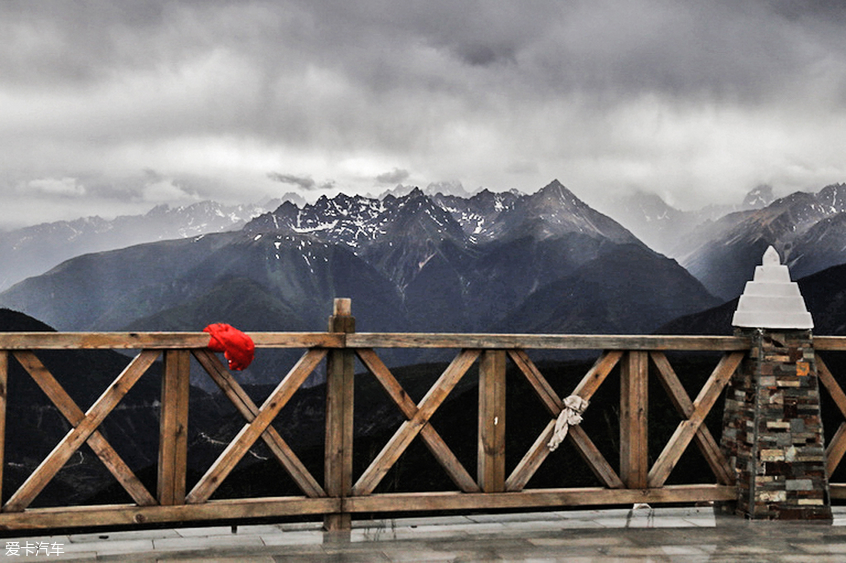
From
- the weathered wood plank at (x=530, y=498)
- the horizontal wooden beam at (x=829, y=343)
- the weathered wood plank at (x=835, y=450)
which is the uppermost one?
the horizontal wooden beam at (x=829, y=343)

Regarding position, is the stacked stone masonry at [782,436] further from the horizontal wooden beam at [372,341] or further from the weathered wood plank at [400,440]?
the weathered wood plank at [400,440]

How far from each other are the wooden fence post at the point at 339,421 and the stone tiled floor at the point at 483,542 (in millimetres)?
285

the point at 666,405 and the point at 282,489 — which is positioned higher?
the point at 666,405

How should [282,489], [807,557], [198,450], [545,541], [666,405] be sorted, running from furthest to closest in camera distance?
[198,450] < [282,489] < [666,405] < [545,541] < [807,557]

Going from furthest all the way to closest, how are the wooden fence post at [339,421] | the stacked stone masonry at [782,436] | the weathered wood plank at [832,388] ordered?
the weathered wood plank at [832,388] < the stacked stone masonry at [782,436] < the wooden fence post at [339,421]

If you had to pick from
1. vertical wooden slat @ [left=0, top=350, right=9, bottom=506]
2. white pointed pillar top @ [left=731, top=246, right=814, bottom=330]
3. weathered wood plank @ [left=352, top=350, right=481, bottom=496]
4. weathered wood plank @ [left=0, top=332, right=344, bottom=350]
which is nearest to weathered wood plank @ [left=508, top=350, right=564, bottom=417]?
weathered wood plank @ [left=352, top=350, right=481, bottom=496]

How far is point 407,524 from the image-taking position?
6.53m

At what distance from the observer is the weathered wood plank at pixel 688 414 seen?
687 cm

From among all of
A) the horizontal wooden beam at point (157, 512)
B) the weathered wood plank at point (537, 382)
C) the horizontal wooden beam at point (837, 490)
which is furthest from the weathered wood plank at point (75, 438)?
the horizontal wooden beam at point (837, 490)

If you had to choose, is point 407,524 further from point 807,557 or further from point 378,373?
point 807,557

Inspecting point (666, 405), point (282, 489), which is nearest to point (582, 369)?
point (666, 405)

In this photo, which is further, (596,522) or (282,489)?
(282,489)

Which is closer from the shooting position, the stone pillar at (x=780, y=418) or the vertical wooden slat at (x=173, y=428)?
the vertical wooden slat at (x=173, y=428)

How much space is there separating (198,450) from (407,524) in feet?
332
